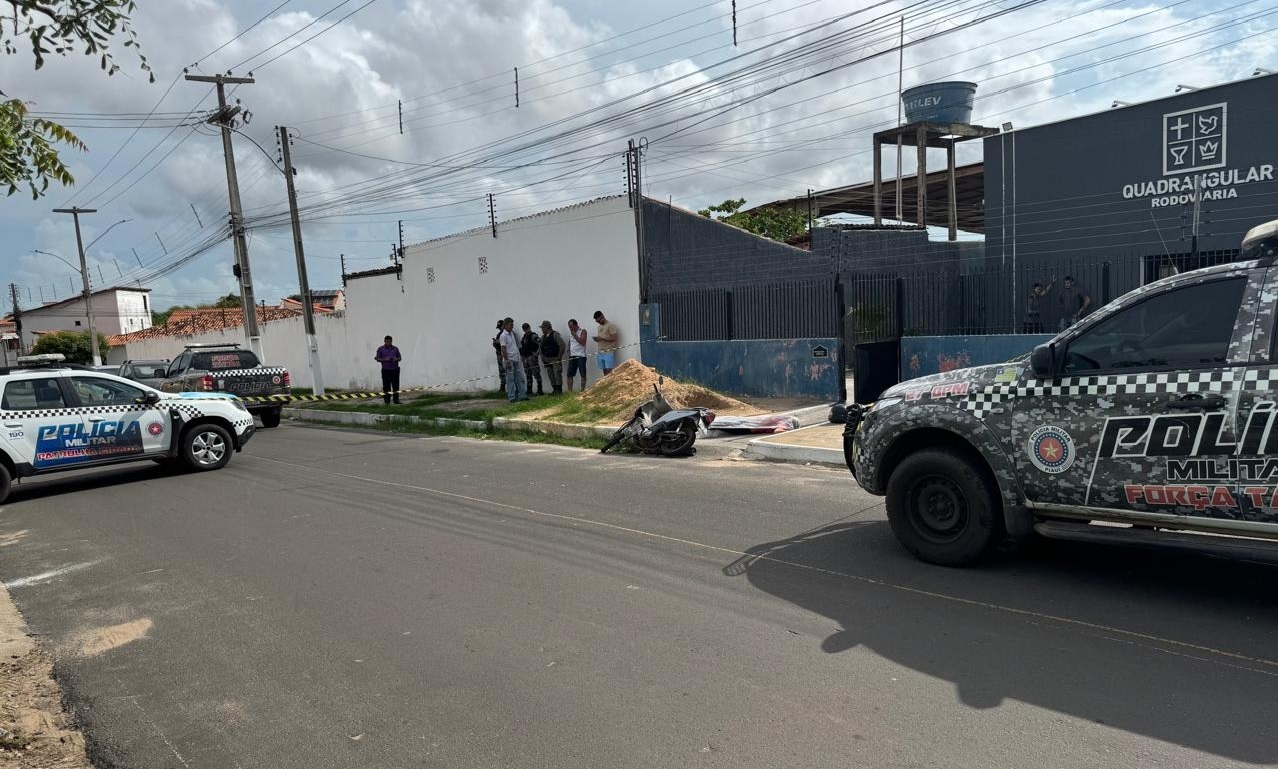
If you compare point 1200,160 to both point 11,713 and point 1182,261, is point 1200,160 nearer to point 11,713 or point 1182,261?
point 1182,261

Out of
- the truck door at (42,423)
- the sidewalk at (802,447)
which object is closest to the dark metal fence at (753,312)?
the sidewalk at (802,447)

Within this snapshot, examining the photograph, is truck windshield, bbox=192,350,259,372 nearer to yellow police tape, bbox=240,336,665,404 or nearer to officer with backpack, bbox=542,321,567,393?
yellow police tape, bbox=240,336,665,404

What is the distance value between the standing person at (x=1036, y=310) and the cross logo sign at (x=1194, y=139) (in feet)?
15.8

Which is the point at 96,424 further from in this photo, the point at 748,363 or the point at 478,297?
the point at 478,297

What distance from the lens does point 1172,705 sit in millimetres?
3494

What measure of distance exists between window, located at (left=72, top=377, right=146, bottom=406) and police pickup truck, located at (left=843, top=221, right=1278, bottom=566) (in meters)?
9.60

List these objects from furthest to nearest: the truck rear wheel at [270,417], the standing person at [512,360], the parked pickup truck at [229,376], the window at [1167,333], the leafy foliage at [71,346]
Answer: the leafy foliage at [71,346] → the standing person at [512,360] → the truck rear wheel at [270,417] → the parked pickup truck at [229,376] → the window at [1167,333]

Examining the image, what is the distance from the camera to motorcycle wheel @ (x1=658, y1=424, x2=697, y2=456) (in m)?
11.1

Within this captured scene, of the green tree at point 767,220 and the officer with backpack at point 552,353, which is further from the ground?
the green tree at point 767,220

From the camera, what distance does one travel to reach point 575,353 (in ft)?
59.1

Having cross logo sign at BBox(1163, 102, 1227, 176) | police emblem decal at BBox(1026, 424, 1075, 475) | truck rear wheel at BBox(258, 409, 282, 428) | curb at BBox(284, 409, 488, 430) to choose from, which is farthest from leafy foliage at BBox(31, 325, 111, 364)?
police emblem decal at BBox(1026, 424, 1075, 475)

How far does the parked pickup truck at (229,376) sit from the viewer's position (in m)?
16.9

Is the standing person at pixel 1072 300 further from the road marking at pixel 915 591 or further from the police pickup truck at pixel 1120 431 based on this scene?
the road marking at pixel 915 591

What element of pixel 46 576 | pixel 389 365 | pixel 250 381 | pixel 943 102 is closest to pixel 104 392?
pixel 46 576
